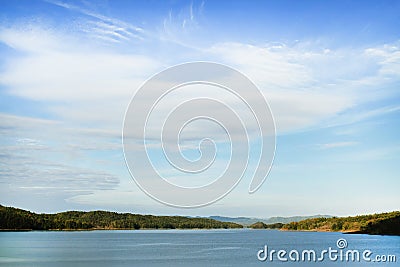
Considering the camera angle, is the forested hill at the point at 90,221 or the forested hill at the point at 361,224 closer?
the forested hill at the point at 361,224

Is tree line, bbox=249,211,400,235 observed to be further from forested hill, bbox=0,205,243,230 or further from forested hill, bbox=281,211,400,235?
forested hill, bbox=0,205,243,230

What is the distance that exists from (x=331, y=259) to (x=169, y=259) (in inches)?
451

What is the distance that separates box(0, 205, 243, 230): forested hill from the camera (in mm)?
87000

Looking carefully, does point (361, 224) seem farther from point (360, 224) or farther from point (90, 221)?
point (90, 221)

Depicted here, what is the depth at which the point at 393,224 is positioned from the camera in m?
77.5

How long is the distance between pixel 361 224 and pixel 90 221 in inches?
2085

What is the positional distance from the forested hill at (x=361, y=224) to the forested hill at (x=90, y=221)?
3301 centimetres

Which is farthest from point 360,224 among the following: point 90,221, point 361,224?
point 90,221

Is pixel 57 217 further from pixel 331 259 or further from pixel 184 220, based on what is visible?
pixel 331 259

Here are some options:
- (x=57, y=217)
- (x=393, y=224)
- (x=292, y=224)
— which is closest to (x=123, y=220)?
(x=57, y=217)

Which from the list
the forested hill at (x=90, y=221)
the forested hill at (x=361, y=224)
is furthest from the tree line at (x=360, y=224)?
the forested hill at (x=90, y=221)

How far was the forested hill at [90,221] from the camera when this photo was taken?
87.0 metres

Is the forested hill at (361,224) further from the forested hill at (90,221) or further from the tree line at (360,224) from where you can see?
the forested hill at (90,221)

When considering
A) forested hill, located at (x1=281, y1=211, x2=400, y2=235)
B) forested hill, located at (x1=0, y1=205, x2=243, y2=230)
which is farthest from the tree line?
forested hill, located at (x1=0, y1=205, x2=243, y2=230)
